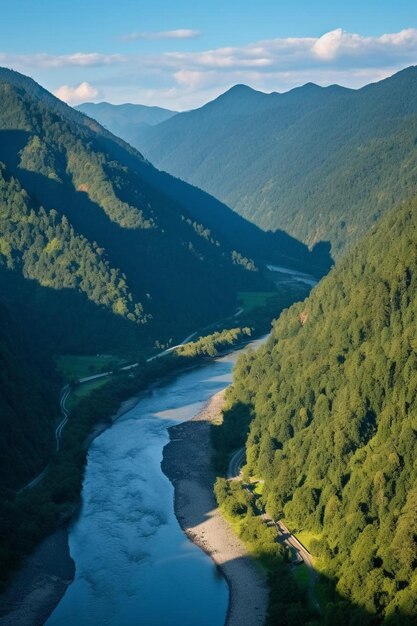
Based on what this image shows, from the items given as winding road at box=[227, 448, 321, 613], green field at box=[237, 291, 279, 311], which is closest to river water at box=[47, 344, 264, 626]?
winding road at box=[227, 448, 321, 613]

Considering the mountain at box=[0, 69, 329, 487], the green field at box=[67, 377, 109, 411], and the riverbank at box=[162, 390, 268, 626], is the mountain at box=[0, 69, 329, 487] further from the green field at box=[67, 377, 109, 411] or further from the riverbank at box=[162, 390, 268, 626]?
the riverbank at box=[162, 390, 268, 626]

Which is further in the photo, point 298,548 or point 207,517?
point 207,517

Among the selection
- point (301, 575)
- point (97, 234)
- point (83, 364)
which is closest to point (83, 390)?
point (83, 364)

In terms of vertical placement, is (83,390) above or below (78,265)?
below

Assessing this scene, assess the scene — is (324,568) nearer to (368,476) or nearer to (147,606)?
(368,476)

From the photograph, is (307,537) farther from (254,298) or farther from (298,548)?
(254,298)

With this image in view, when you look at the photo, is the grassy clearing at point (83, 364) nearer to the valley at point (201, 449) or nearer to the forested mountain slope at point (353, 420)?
the valley at point (201, 449)

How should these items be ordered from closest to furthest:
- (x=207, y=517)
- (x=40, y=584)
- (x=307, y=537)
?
(x=40, y=584) < (x=307, y=537) < (x=207, y=517)
